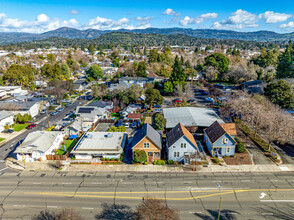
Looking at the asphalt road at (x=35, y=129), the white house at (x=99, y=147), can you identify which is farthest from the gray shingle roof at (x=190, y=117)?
the asphalt road at (x=35, y=129)

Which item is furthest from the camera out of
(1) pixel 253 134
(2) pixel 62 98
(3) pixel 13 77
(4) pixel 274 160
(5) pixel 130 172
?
(3) pixel 13 77

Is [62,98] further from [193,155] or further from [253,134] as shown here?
[253,134]

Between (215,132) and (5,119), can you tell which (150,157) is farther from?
(5,119)

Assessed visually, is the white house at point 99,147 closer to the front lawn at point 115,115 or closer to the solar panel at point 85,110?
the solar panel at point 85,110

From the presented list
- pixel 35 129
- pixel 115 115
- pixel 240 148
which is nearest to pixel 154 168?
pixel 240 148

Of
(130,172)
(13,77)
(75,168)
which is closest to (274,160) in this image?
(130,172)
